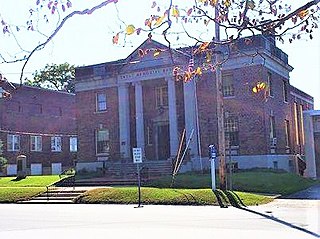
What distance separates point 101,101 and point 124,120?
3019 mm

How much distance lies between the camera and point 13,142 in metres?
49.5

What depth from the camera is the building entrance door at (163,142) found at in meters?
36.5

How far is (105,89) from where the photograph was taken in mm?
38344

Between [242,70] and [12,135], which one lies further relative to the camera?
[12,135]

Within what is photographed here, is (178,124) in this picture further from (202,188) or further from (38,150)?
(38,150)

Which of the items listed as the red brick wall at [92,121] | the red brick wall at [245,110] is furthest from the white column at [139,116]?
the red brick wall at [245,110]

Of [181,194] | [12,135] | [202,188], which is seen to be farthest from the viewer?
[12,135]

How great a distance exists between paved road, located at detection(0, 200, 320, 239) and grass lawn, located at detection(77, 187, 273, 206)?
45.1 inches

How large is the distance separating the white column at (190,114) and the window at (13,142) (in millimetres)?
21461

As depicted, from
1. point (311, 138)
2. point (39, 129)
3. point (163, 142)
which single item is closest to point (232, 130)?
point (163, 142)

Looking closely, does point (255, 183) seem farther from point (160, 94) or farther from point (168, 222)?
point (160, 94)

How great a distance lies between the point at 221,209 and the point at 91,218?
4.99m

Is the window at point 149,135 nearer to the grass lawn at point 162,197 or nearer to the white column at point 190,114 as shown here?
the white column at point 190,114

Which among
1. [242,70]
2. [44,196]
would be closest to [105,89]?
[242,70]
